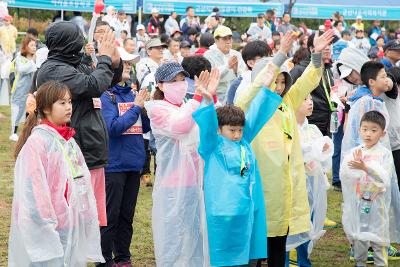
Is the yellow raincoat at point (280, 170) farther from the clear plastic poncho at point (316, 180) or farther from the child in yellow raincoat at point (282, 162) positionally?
the clear plastic poncho at point (316, 180)

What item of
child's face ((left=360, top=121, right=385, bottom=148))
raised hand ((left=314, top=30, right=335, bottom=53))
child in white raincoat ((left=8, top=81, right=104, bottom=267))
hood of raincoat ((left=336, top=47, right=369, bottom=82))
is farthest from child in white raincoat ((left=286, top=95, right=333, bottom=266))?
child in white raincoat ((left=8, top=81, right=104, bottom=267))

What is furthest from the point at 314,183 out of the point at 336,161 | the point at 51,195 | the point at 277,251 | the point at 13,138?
the point at 13,138

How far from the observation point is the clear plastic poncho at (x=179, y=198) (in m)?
5.57

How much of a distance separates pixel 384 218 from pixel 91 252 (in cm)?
261

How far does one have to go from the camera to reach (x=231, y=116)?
5.35m

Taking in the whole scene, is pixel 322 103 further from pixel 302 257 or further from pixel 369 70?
pixel 302 257

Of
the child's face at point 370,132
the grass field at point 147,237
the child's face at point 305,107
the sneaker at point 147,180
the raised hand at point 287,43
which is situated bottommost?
the grass field at point 147,237

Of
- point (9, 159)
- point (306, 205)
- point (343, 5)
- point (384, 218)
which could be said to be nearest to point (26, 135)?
point (306, 205)

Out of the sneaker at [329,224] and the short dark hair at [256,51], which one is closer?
the short dark hair at [256,51]

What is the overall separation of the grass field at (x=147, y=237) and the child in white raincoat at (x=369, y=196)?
0.54 meters

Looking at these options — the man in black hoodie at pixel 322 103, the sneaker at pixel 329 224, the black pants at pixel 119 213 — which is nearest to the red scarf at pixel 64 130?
the black pants at pixel 119 213

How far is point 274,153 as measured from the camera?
582 cm

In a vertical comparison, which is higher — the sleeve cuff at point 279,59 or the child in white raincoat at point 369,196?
the sleeve cuff at point 279,59

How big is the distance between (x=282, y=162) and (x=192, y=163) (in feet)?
2.19
